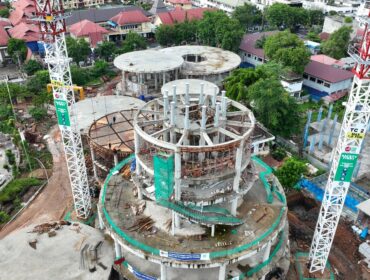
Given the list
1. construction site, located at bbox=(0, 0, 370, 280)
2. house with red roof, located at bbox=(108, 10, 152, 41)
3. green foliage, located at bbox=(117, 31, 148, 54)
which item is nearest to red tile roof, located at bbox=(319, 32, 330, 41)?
house with red roof, located at bbox=(108, 10, 152, 41)

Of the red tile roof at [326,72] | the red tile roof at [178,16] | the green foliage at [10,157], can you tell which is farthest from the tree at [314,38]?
the green foliage at [10,157]

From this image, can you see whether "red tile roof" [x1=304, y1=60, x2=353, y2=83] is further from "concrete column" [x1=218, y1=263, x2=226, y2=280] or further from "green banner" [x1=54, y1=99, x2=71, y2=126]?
"green banner" [x1=54, y1=99, x2=71, y2=126]

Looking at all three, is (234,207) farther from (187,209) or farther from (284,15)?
(284,15)

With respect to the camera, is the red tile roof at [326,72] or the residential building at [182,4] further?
the residential building at [182,4]

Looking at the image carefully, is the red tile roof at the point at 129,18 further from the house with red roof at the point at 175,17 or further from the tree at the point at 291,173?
the tree at the point at 291,173

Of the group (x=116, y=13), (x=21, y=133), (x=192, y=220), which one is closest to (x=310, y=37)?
(x=116, y=13)

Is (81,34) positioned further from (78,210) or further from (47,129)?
(78,210)
